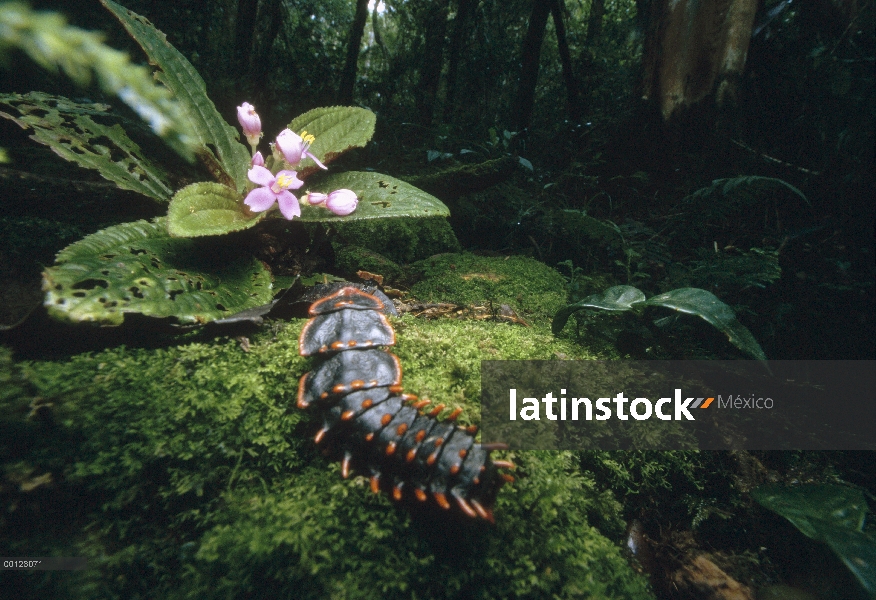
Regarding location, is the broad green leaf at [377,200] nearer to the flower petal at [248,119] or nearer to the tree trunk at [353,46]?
the flower petal at [248,119]

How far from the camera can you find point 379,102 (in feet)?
22.6

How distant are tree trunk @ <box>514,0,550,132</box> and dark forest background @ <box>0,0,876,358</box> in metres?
0.02

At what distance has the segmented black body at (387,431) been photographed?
3.45ft

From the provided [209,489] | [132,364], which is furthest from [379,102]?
[209,489]

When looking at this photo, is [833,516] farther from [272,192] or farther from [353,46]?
[353,46]

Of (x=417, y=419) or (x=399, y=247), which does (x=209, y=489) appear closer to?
(x=417, y=419)

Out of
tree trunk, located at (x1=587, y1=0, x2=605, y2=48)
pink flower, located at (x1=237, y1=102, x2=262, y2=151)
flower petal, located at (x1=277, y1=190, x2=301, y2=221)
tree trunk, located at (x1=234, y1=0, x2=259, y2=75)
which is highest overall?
tree trunk, located at (x1=587, y1=0, x2=605, y2=48)

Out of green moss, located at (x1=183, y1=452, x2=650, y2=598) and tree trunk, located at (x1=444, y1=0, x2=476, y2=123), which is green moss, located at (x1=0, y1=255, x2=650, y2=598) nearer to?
green moss, located at (x1=183, y1=452, x2=650, y2=598)

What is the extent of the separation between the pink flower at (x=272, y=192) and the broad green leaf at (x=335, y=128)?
52 cm

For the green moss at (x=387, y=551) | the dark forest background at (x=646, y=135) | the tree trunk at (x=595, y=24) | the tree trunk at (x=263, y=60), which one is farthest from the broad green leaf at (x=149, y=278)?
the tree trunk at (x=595, y=24)

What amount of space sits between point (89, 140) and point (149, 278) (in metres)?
1.10

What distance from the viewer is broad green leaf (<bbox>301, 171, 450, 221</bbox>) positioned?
2.08 meters


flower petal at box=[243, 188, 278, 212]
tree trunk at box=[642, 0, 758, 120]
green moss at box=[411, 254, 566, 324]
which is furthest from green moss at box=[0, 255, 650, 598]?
tree trunk at box=[642, 0, 758, 120]

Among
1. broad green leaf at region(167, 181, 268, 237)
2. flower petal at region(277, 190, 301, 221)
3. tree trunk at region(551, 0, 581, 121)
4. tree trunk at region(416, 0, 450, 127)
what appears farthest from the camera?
tree trunk at region(416, 0, 450, 127)
